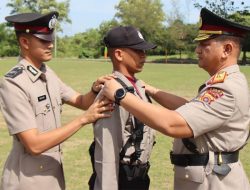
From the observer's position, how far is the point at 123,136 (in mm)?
2762

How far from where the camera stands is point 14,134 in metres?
2.85

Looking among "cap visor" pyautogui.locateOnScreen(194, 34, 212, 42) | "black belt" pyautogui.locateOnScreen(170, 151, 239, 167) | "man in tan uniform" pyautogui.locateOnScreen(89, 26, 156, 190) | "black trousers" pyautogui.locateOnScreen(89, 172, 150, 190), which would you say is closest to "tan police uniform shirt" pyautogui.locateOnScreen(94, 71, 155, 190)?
"man in tan uniform" pyautogui.locateOnScreen(89, 26, 156, 190)

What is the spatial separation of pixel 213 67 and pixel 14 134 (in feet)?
4.52

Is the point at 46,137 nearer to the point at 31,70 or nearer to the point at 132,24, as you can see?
the point at 31,70

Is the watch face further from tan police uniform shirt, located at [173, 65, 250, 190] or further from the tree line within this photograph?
the tree line

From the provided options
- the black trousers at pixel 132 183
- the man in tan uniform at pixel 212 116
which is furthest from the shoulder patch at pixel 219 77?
the black trousers at pixel 132 183

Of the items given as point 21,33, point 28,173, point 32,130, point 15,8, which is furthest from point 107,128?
point 15,8

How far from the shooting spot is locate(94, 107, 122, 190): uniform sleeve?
266cm

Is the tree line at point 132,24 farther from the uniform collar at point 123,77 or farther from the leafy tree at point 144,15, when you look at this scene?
the uniform collar at point 123,77

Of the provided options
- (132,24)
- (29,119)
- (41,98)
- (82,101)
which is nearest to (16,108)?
(29,119)

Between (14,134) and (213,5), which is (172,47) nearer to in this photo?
(213,5)

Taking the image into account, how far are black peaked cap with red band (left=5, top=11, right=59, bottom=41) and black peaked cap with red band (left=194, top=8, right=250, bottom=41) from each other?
1075mm

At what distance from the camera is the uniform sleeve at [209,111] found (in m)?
2.54

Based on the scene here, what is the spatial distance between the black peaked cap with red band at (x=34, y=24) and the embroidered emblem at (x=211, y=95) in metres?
1.21
